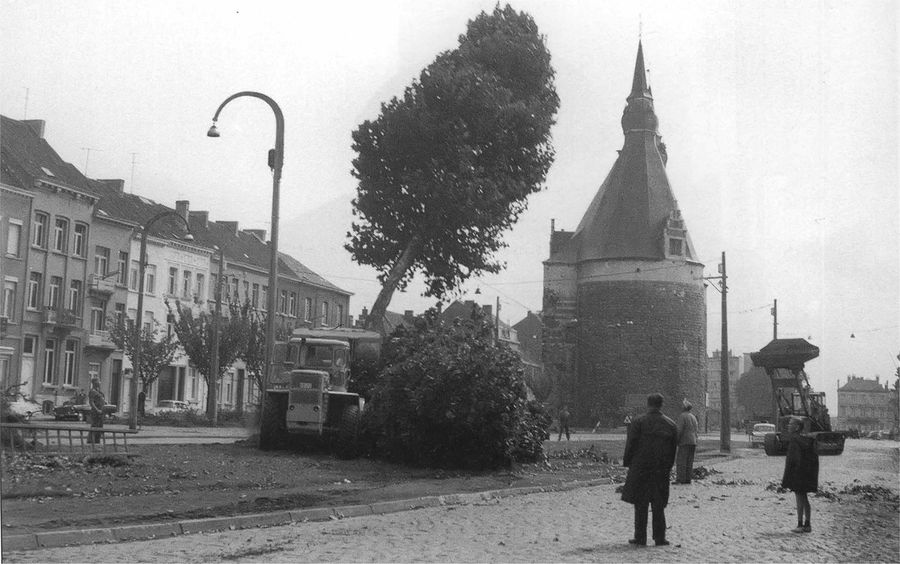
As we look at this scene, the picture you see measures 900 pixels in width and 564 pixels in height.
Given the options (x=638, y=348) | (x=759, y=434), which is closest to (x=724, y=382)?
(x=759, y=434)

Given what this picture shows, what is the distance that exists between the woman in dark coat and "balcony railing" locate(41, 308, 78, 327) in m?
40.7

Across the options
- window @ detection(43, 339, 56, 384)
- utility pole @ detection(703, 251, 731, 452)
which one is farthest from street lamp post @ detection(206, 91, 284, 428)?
window @ detection(43, 339, 56, 384)

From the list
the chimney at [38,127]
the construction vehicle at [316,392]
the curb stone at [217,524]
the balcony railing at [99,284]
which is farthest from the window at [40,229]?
the curb stone at [217,524]

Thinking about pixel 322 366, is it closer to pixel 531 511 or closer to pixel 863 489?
pixel 531 511

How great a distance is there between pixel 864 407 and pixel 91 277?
113495 millimetres

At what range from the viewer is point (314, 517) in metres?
12.8

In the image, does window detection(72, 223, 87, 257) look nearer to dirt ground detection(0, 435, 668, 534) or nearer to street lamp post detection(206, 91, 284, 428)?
street lamp post detection(206, 91, 284, 428)

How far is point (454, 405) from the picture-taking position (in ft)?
68.8

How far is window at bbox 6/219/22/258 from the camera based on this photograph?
41219 millimetres

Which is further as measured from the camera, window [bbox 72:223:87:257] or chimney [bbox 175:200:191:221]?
chimney [bbox 175:200:191:221]

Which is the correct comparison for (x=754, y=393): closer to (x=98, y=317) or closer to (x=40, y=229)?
(x=98, y=317)

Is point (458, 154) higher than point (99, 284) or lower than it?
higher

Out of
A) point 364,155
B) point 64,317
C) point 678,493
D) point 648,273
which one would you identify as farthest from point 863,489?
point 648,273

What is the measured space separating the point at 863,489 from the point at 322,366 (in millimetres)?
11042
